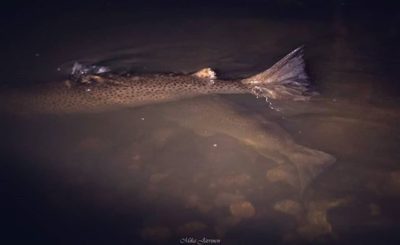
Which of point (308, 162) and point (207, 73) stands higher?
point (207, 73)

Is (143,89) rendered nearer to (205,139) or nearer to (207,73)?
(207,73)

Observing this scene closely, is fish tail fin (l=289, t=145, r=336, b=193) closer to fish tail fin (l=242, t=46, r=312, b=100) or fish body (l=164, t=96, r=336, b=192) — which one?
fish body (l=164, t=96, r=336, b=192)

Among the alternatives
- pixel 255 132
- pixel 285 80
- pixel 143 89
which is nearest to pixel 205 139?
pixel 255 132

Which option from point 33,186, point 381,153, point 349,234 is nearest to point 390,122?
point 381,153

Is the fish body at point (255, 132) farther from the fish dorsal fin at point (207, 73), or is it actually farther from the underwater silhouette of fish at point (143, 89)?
the fish dorsal fin at point (207, 73)

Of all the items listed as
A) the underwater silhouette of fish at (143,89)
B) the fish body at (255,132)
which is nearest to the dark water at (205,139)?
the fish body at (255,132)
